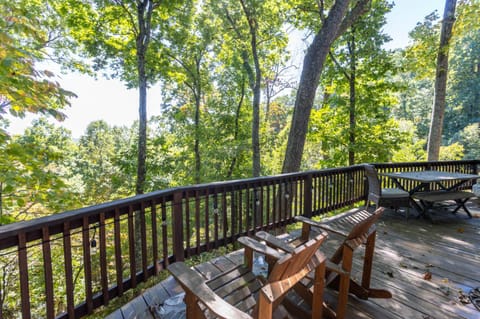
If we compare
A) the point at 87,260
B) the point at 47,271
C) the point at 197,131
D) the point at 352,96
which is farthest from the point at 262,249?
the point at 197,131

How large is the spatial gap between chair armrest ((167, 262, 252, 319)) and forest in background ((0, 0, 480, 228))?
9.31 ft

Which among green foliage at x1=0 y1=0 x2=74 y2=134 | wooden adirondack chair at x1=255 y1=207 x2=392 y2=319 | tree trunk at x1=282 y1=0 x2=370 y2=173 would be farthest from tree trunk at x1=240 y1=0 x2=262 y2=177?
wooden adirondack chair at x1=255 y1=207 x2=392 y2=319

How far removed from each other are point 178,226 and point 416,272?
8.83 ft

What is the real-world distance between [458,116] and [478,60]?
4.75 metres

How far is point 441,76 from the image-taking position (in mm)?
7133

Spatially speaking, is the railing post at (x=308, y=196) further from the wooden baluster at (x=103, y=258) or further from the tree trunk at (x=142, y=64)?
the tree trunk at (x=142, y=64)

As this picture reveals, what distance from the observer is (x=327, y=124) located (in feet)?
27.3

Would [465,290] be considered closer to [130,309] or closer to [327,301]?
[327,301]

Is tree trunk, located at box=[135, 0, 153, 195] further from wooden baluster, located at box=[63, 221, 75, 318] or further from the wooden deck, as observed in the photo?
wooden baluster, located at box=[63, 221, 75, 318]

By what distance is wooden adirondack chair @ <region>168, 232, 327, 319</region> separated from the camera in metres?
1.05

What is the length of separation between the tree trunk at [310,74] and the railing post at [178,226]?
2.96 m

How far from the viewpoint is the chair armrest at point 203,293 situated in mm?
1029

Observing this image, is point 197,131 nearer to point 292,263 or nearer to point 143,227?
point 143,227

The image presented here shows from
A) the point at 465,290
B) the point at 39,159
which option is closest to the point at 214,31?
the point at 39,159
